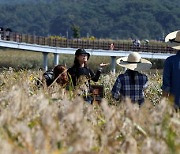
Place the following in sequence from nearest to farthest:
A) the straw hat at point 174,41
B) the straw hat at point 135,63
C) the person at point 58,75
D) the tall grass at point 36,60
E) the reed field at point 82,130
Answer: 1. the reed field at point 82,130
2. the straw hat at point 174,41
3. the person at point 58,75
4. the straw hat at point 135,63
5. the tall grass at point 36,60

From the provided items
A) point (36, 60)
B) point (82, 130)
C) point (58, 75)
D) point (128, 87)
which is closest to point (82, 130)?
point (82, 130)

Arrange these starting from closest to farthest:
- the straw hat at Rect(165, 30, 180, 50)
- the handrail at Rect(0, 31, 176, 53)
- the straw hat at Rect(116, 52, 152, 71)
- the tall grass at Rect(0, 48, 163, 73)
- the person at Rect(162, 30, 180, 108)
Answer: the person at Rect(162, 30, 180, 108) < the straw hat at Rect(165, 30, 180, 50) < the straw hat at Rect(116, 52, 152, 71) < the handrail at Rect(0, 31, 176, 53) < the tall grass at Rect(0, 48, 163, 73)

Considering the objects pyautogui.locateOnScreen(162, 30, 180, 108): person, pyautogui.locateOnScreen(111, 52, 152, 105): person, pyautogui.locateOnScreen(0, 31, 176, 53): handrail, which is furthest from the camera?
pyautogui.locateOnScreen(0, 31, 176, 53): handrail

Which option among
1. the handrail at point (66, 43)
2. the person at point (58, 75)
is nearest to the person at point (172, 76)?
the person at point (58, 75)

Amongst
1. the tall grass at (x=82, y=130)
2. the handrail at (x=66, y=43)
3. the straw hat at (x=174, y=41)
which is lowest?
the handrail at (x=66, y=43)

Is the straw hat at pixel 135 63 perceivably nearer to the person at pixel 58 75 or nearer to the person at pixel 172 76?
the person at pixel 58 75

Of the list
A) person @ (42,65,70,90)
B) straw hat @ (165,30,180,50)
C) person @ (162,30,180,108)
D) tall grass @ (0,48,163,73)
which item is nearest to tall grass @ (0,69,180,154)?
person @ (162,30,180,108)

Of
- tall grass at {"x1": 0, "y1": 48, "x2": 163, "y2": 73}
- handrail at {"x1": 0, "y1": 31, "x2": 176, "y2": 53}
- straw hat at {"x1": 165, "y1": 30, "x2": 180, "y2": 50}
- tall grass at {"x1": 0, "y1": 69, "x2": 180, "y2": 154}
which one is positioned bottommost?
tall grass at {"x1": 0, "y1": 48, "x2": 163, "y2": 73}

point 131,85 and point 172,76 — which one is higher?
point 172,76

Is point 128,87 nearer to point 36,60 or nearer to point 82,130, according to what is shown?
point 82,130

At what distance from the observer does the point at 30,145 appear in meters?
2.38

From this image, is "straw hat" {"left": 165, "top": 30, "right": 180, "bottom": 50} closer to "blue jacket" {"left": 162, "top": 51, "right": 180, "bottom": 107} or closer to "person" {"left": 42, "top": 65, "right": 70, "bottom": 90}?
"blue jacket" {"left": 162, "top": 51, "right": 180, "bottom": 107}

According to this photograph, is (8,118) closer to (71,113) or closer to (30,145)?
(71,113)

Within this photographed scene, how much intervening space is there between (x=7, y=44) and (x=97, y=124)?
5332cm
